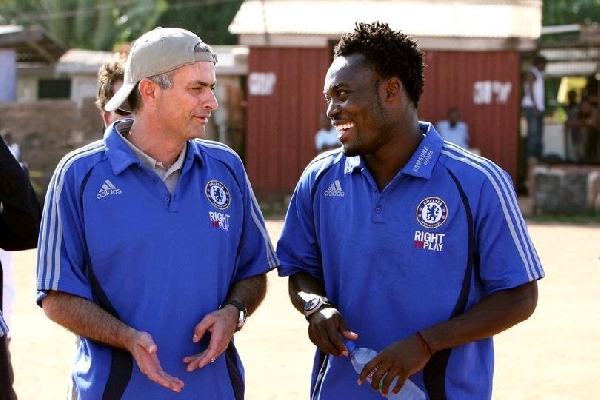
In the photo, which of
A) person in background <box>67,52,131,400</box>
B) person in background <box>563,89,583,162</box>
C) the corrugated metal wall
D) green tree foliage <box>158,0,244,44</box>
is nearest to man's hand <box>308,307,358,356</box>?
person in background <box>67,52,131,400</box>

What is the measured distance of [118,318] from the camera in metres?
3.82

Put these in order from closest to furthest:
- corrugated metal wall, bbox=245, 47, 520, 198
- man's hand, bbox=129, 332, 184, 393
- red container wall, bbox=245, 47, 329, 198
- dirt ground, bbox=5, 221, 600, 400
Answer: man's hand, bbox=129, 332, 184, 393 < dirt ground, bbox=5, 221, 600, 400 < corrugated metal wall, bbox=245, 47, 520, 198 < red container wall, bbox=245, 47, 329, 198

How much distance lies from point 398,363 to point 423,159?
65 cm

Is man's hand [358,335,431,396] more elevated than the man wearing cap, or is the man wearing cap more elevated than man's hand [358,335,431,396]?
the man wearing cap

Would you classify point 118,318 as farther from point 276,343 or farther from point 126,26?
point 126,26

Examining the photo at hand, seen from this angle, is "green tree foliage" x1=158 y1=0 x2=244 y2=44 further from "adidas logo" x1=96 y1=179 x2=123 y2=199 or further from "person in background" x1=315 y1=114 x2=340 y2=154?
"adidas logo" x1=96 y1=179 x2=123 y2=199

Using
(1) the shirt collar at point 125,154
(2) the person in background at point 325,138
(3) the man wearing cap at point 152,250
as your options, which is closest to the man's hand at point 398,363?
(3) the man wearing cap at point 152,250

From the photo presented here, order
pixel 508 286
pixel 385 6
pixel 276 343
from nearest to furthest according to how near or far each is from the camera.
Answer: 1. pixel 508 286
2. pixel 276 343
3. pixel 385 6

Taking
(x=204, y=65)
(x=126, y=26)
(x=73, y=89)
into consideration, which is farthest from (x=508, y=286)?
(x=126, y=26)

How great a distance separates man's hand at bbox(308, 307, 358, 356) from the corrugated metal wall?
18610mm

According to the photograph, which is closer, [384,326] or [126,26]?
[384,326]

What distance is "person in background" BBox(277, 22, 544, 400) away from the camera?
3.79 m

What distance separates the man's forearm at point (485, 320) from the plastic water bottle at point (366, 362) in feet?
0.56

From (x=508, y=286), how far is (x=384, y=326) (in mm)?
405
